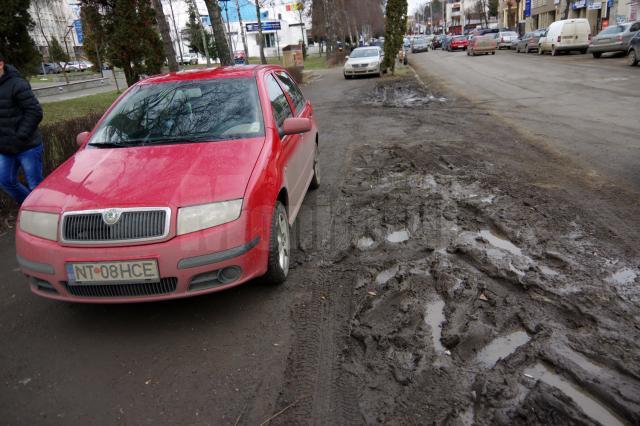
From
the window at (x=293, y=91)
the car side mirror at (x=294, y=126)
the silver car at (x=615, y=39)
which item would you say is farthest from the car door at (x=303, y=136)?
the silver car at (x=615, y=39)

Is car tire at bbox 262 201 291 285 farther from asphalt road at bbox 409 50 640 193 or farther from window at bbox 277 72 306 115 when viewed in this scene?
asphalt road at bbox 409 50 640 193

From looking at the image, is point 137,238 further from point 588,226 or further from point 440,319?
point 588,226

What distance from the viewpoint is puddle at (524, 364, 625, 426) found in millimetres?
2344

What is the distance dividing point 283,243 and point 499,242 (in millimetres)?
1924

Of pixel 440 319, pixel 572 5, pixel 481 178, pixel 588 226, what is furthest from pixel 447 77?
pixel 572 5

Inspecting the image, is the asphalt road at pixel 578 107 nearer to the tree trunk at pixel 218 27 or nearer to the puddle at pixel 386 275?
the puddle at pixel 386 275

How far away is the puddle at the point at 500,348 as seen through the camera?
2.83m

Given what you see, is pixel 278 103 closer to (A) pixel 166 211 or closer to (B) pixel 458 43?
(A) pixel 166 211

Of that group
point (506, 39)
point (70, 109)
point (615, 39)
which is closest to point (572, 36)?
point (615, 39)

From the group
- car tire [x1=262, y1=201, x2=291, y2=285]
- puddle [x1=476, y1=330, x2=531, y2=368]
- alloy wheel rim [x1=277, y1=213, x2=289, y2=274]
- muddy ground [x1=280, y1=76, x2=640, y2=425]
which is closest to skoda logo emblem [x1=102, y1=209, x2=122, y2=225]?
Result: car tire [x1=262, y1=201, x2=291, y2=285]

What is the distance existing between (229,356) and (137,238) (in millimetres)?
938

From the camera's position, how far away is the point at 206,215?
3229mm

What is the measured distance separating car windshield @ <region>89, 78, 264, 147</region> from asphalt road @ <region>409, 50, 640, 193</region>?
4443 mm

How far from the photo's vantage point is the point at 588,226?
4.57 meters
